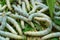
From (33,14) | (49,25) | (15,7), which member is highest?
(15,7)

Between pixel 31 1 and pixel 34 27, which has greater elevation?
pixel 31 1

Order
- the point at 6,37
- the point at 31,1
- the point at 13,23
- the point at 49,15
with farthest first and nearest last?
the point at 31,1
the point at 49,15
the point at 13,23
the point at 6,37

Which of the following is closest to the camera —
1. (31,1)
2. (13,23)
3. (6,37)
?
(6,37)

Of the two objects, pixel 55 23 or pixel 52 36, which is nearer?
pixel 52 36

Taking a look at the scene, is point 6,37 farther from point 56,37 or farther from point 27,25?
point 56,37

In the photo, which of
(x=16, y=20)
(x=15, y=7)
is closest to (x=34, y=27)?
(x=16, y=20)

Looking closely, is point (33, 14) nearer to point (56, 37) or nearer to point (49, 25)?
point (49, 25)
